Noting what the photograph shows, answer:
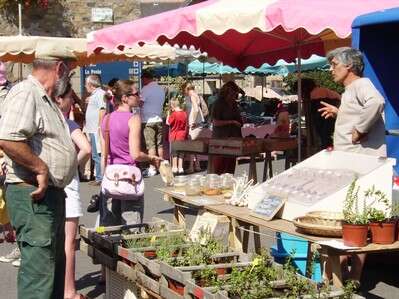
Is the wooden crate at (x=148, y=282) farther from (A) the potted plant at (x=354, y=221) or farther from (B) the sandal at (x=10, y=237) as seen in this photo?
(B) the sandal at (x=10, y=237)

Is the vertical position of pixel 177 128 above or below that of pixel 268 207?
above

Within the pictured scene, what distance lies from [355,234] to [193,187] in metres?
2.19

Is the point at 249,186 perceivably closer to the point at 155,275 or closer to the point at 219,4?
the point at 155,275

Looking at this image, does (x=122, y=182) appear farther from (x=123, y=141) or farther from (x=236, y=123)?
(x=236, y=123)

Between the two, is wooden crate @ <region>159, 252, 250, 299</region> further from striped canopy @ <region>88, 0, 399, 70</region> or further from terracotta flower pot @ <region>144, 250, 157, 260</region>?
striped canopy @ <region>88, 0, 399, 70</region>

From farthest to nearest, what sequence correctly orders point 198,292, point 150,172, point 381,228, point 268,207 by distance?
1. point 150,172
2. point 268,207
3. point 381,228
4. point 198,292

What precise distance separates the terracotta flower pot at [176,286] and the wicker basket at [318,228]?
2.52 feet

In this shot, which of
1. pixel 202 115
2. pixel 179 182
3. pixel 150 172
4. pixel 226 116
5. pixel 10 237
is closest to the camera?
pixel 179 182

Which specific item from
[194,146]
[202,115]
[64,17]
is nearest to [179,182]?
[194,146]

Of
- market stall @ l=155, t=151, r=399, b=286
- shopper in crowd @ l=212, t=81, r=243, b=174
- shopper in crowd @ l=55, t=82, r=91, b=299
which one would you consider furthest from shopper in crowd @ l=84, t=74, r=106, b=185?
shopper in crowd @ l=55, t=82, r=91, b=299

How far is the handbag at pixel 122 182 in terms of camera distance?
5438 millimetres

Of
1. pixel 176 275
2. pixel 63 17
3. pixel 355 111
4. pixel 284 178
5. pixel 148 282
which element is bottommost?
pixel 148 282

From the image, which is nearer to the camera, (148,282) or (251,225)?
(148,282)

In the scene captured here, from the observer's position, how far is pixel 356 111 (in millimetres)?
5184
